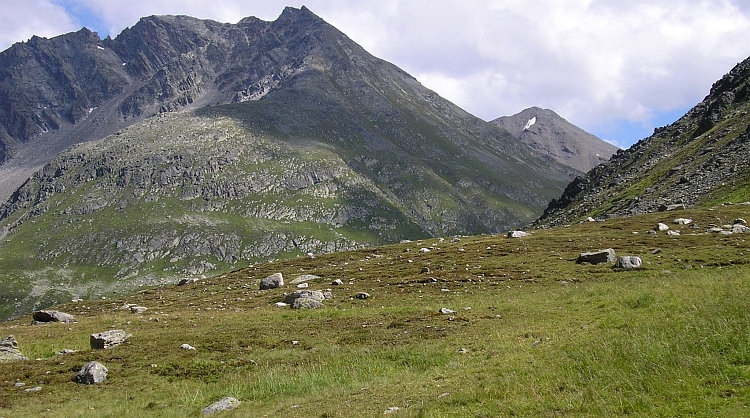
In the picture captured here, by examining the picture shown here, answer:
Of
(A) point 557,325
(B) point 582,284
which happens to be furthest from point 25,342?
(B) point 582,284

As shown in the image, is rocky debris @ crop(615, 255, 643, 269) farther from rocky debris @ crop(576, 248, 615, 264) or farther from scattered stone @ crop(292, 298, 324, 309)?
scattered stone @ crop(292, 298, 324, 309)

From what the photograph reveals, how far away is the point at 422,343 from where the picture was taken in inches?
894

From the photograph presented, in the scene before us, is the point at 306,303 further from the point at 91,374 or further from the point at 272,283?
the point at 91,374

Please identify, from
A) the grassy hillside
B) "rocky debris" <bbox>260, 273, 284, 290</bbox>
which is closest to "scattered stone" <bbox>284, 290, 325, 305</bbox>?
the grassy hillside

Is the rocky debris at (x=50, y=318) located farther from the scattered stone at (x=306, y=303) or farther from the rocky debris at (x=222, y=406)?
the rocky debris at (x=222, y=406)

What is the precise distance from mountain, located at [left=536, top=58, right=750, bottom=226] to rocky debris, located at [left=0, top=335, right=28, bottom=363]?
82688mm

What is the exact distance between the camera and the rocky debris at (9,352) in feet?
83.6

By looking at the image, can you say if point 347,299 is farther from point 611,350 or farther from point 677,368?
point 677,368

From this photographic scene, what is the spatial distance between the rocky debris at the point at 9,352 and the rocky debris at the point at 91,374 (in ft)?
21.1

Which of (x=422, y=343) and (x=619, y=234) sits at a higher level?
(x=619, y=234)

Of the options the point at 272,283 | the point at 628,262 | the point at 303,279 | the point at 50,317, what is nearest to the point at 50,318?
the point at 50,317

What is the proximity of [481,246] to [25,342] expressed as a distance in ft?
156

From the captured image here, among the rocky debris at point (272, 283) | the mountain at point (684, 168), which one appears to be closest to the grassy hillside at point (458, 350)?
the rocky debris at point (272, 283)

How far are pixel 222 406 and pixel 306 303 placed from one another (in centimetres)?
2000
